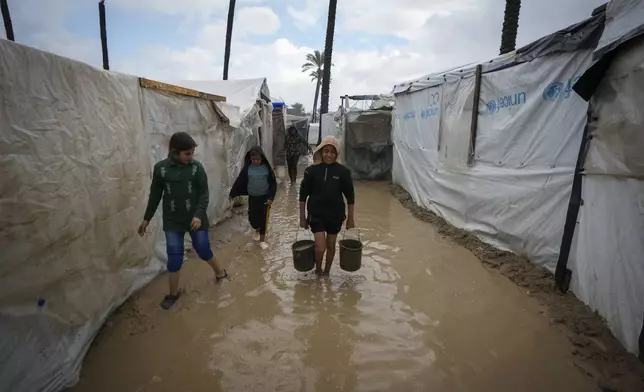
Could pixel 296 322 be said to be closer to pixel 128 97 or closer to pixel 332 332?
pixel 332 332

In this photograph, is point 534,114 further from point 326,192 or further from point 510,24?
point 510,24

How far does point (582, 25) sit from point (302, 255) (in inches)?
145

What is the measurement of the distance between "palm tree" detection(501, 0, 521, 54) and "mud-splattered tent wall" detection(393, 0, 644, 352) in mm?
2306

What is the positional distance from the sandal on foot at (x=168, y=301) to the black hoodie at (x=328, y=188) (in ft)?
5.57

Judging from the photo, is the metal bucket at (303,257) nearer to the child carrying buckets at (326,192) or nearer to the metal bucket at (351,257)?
the child carrying buckets at (326,192)

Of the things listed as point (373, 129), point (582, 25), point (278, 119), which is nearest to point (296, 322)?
point (582, 25)

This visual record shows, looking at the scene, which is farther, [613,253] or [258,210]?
[258,210]

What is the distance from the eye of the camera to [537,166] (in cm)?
399

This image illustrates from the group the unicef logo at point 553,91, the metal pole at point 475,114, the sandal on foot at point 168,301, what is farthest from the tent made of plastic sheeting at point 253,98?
the unicef logo at point 553,91

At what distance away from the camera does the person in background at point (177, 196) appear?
10.2 feet

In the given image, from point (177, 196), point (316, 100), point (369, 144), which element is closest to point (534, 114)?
point (177, 196)

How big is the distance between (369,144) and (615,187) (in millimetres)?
8439

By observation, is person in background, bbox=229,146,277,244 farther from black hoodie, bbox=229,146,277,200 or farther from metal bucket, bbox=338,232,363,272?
metal bucket, bbox=338,232,363,272

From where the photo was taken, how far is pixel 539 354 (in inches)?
107
